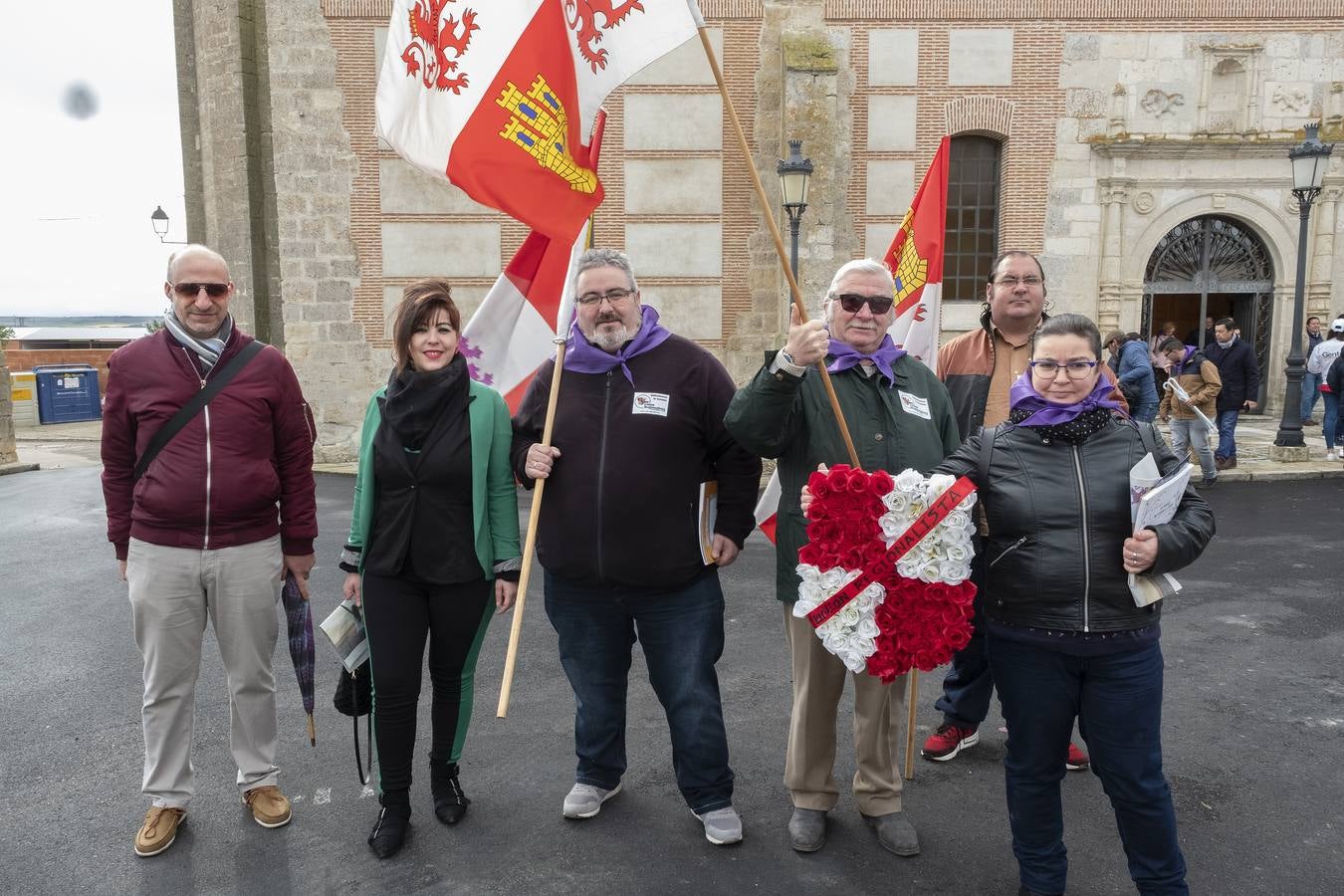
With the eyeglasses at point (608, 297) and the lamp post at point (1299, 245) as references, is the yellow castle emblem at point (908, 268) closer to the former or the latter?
the eyeglasses at point (608, 297)

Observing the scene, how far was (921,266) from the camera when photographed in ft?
17.3

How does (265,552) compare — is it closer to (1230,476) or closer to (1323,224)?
(1230,476)

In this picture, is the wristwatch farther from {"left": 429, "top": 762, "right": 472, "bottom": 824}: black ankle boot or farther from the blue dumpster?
the blue dumpster

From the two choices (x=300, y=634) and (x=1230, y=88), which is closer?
(x=300, y=634)

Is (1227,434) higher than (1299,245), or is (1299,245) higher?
(1299,245)

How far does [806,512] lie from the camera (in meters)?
2.74

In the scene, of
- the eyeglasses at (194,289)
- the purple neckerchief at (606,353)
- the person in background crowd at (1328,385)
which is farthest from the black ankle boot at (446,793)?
the person in background crowd at (1328,385)

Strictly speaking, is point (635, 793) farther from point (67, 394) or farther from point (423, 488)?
point (67, 394)

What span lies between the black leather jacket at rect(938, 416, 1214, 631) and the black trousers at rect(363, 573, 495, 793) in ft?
6.16

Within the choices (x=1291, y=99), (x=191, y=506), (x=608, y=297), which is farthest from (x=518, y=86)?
(x=1291, y=99)

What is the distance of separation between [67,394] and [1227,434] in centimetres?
2648

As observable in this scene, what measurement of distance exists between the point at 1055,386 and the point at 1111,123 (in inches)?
561

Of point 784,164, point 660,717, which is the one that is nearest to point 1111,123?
point 784,164

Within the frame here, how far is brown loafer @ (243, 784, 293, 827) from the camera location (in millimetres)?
3365
